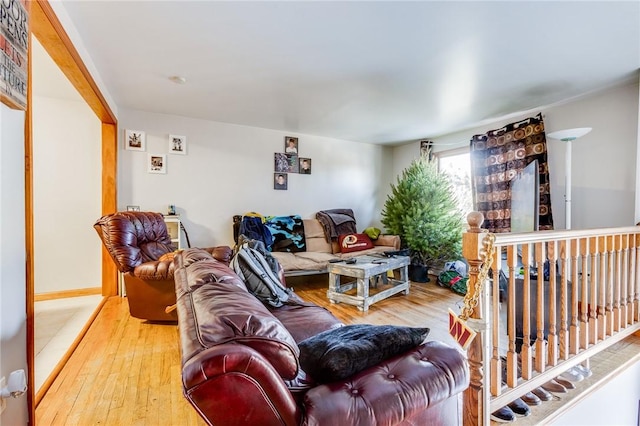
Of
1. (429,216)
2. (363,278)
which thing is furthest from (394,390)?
(429,216)

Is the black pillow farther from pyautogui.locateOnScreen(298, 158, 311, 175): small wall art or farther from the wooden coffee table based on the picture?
pyautogui.locateOnScreen(298, 158, 311, 175): small wall art

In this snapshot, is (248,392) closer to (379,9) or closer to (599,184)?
(379,9)

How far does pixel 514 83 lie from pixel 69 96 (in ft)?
15.4

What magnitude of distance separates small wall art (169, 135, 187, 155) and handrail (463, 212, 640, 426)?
12.1 ft

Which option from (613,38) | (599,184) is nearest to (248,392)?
(613,38)

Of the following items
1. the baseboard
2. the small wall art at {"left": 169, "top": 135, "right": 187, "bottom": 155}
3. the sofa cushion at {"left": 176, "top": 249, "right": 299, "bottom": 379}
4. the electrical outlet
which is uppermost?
the small wall art at {"left": 169, "top": 135, "right": 187, "bottom": 155}

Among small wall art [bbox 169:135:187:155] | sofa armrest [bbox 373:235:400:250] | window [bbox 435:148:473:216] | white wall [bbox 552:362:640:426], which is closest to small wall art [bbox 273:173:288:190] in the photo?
small wall art [bbox 169:135:187:155]

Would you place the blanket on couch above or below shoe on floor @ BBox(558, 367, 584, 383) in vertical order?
above

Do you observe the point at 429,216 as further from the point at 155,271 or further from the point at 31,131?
the point at 31,131

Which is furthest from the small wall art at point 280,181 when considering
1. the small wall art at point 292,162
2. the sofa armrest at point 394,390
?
the sofa armrest at point 394,390

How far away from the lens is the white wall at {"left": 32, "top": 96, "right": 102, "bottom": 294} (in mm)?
3291

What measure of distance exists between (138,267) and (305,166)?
116 inches

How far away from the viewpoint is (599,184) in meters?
3.04

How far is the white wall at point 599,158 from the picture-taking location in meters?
2.84
